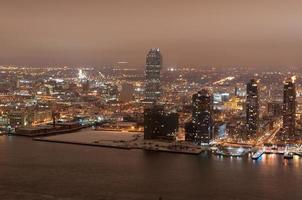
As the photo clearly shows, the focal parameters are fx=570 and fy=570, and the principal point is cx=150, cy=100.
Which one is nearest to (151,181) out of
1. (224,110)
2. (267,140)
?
(267,140)

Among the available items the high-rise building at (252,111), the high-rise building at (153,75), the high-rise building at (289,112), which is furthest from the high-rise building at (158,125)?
the high-rise building at (153,75)

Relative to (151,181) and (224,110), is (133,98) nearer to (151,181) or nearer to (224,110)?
(224,110)

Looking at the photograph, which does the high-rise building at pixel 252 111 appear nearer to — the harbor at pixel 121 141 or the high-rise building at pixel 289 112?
the high-rise building at pixel 289 112

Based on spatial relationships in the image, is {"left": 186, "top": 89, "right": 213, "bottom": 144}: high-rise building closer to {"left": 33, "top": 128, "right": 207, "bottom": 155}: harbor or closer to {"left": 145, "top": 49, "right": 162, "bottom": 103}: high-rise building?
{"left": 33, "top": 128, "right": 207, "bottom": 155}: harbor

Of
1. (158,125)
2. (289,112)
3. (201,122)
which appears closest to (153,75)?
(289,112)

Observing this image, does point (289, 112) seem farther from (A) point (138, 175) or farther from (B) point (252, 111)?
(A) point (138, 175)

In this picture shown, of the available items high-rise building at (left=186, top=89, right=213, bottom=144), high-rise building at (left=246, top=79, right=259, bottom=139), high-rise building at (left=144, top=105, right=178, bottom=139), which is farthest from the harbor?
high-rise building at (left=246, top=79, right=259, bottom=139)
